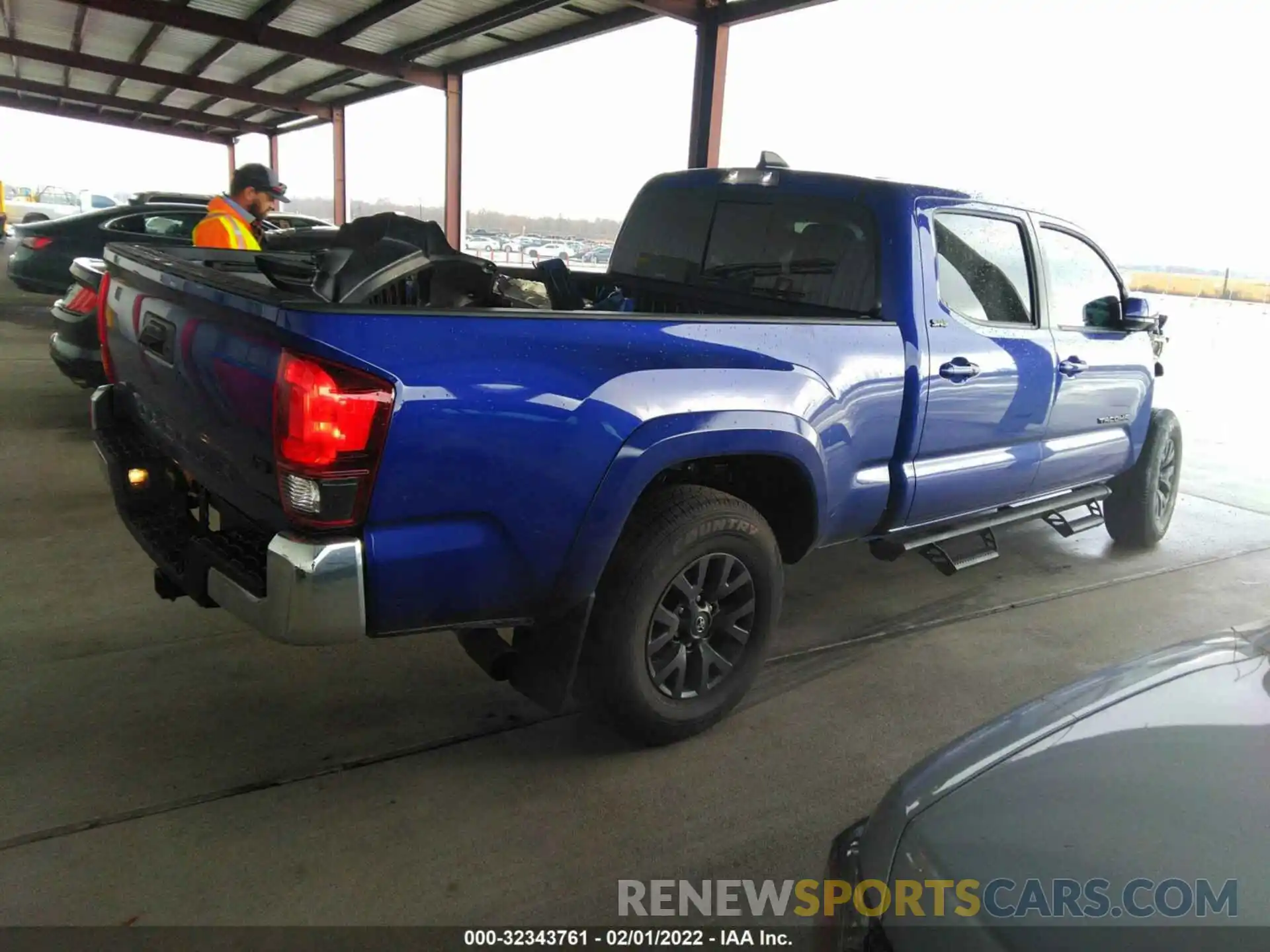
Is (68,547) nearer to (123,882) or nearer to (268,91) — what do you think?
(123,882)

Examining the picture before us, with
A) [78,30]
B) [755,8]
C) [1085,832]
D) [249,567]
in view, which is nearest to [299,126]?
[78,30]

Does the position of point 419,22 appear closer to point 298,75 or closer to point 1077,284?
point 298,75

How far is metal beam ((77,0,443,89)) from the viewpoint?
1398 centimetres

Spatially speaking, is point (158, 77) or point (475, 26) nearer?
point (475, 26)

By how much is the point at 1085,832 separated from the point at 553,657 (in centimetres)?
153

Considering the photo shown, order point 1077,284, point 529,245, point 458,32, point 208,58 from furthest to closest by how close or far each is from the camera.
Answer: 1. point 208,58
2. point 458,32
3. point 529,245
4. point 1077,284

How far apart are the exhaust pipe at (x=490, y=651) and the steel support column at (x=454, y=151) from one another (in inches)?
541

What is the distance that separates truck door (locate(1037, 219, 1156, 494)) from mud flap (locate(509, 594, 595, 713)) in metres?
2.70

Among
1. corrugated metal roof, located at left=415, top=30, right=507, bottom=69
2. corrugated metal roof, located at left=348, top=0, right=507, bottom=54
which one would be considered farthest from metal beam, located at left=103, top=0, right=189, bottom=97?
corrugated metal roof, located at left=415, top=30, right=507, bottom=69

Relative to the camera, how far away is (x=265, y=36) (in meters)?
14.9

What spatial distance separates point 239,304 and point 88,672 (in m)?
1.78

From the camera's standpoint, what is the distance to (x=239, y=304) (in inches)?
88.9

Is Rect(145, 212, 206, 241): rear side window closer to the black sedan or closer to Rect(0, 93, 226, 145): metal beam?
the black sedan

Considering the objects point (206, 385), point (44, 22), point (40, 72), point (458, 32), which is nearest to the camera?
point (206, 385)
